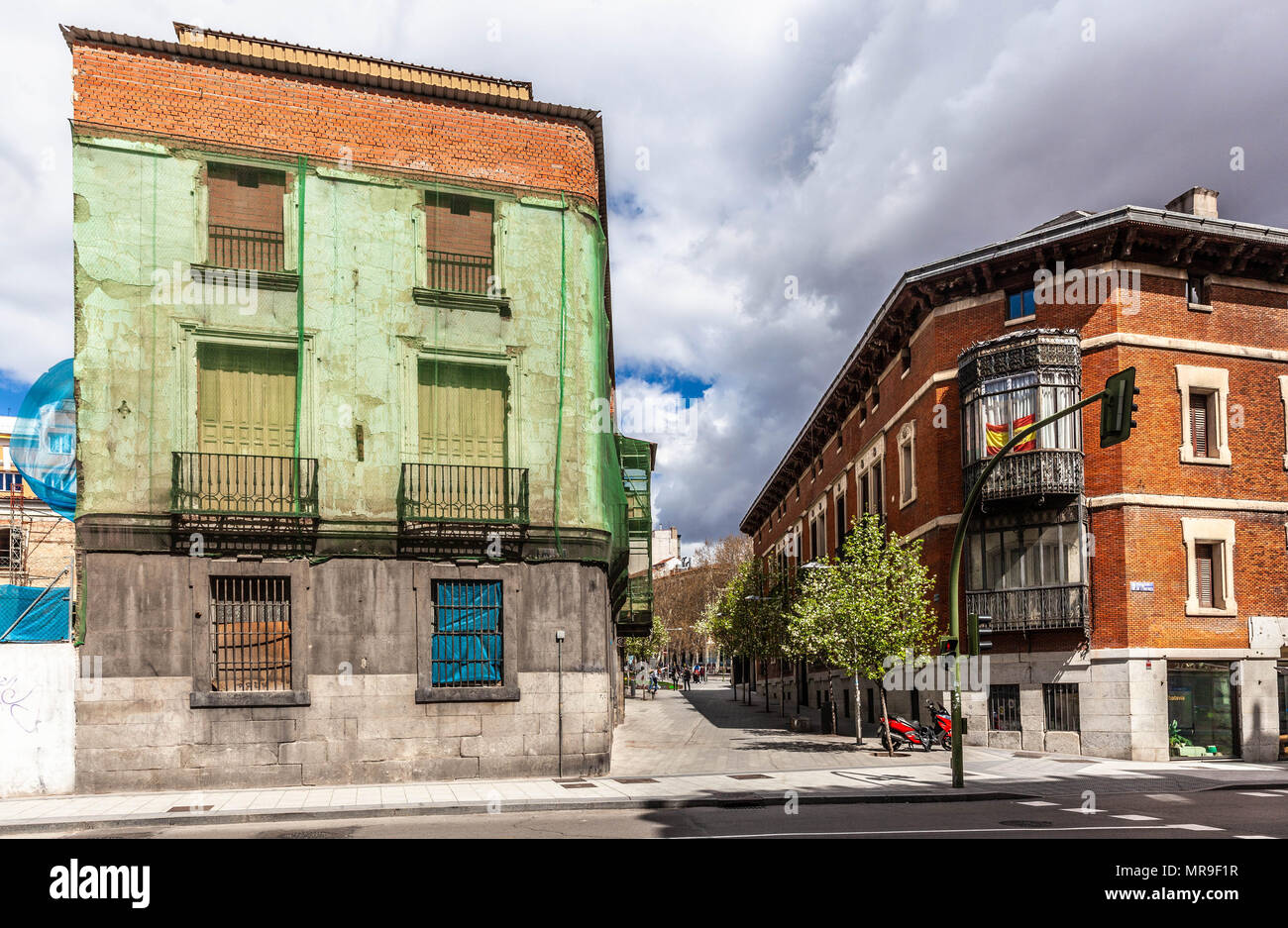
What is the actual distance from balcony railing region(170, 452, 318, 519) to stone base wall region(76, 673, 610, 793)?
3289 millimetres

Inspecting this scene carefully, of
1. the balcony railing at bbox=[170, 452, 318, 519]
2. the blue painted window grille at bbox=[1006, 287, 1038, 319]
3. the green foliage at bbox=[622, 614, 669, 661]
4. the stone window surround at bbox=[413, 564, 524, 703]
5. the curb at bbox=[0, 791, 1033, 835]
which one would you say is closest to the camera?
the curb at bbox=[0, 791, 1033, 835]

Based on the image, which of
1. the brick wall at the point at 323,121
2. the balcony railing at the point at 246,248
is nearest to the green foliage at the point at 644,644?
the brick wall at the point at 323,121

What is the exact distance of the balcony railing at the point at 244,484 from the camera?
19188 mm

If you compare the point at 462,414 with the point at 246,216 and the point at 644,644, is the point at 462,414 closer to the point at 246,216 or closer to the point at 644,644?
the point at 246,216

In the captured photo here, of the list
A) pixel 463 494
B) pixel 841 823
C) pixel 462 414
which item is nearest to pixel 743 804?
pixel 841 823

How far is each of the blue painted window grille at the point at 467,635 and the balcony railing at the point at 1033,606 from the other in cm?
1479

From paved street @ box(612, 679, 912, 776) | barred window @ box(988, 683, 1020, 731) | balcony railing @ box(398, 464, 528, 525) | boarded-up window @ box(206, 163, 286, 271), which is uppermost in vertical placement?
boarded-up window @ box(206, 163, 286, 271)

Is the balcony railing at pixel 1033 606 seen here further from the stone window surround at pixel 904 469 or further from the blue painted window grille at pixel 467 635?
the blue painted window grille at pixel 467 635

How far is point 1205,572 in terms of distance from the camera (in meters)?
27.4

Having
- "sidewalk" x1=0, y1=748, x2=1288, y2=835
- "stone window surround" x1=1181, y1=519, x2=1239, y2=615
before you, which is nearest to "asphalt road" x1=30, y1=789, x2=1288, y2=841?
"sidewalk" x1=0, y1=748, x2=1288, y2=835

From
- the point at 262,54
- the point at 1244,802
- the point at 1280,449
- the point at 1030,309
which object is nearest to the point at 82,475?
the point at 262,54

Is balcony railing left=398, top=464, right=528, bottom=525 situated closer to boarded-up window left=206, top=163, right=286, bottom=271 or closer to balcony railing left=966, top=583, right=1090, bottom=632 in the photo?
boarded-up window left=206, top=163, right=286, bottom=271

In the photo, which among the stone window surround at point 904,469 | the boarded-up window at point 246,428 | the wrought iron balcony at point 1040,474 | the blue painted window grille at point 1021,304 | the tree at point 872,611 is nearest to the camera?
the boarded-up window at point 246,428

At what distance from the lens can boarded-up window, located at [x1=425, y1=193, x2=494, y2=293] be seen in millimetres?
21359
